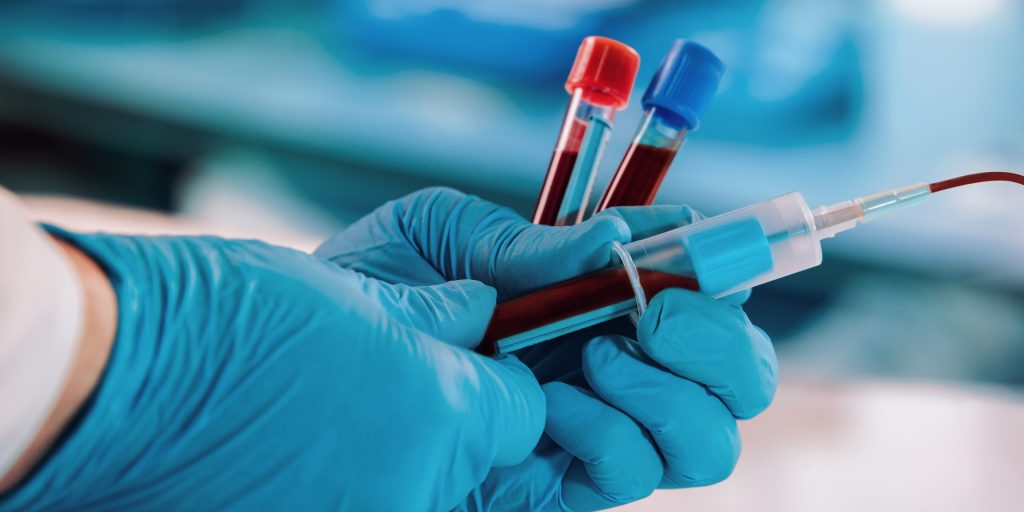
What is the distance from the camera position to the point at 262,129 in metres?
1.53

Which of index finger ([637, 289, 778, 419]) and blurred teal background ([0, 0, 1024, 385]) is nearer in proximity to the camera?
index finger ([637, 289, 778, 419])

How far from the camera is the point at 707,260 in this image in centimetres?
63

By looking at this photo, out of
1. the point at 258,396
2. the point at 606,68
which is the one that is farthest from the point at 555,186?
the point at 258,396

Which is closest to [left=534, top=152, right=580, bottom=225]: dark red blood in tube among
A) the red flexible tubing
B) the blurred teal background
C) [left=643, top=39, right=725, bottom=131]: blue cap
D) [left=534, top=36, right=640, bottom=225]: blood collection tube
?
[left=534, top=36, right=640, bottom=225]: blood collection tube

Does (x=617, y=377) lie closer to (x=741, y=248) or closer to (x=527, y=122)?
(x=741, y=248)

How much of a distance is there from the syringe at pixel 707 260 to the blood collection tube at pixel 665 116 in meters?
0.15

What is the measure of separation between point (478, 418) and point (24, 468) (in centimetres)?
35

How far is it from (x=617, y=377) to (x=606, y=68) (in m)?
0.36

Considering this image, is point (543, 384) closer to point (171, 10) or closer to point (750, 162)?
point (750, 162)

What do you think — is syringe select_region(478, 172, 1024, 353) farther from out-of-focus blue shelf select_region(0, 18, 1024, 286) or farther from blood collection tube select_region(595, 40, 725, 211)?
out-of-focus blue shelf select_region(0, 18, 1024, 286)

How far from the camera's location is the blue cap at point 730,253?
0.61 meters

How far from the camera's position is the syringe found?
604mm

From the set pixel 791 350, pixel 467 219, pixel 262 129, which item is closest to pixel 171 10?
pixel 262 129

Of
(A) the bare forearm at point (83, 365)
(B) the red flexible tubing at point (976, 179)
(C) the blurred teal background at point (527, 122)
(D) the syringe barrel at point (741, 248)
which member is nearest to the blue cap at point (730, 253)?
(D) the syringe barrel at point (741, 248)
